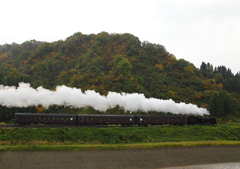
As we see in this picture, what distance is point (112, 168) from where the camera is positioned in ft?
76.8

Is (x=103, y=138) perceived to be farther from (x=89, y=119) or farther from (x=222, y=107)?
(x=222, y=107)

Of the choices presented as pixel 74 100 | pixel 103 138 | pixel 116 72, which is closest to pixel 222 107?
pixel 116 72

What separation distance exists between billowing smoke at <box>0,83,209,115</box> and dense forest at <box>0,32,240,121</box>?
37.6 feet

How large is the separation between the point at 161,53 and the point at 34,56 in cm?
6741

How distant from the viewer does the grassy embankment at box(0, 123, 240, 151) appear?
29375mm

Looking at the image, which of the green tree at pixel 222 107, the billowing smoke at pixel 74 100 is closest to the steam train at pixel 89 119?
the billowing smoke at pixel 74 100

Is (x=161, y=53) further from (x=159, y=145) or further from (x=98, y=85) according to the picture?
(x=159, y=145)

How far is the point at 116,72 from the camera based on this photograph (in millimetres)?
103000

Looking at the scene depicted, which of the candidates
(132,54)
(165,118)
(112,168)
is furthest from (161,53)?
(112,168)

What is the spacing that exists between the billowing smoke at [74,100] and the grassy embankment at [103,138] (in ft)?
32.7

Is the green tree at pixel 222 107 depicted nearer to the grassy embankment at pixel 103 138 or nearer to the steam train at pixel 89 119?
the steam train at pixel 89 119

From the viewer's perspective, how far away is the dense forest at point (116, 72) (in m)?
86.6

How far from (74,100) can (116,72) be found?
5538cm

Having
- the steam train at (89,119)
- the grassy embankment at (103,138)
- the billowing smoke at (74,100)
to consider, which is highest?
the billowing smoke at (74,100)
